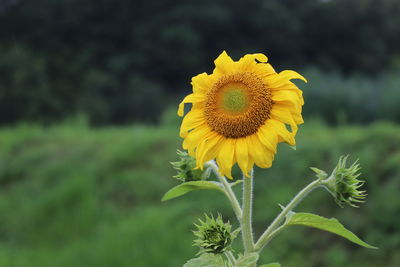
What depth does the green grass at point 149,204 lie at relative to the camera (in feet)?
17.9

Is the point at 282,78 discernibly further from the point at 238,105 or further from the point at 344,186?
the point at 344,186

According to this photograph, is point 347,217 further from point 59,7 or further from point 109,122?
point 59,7

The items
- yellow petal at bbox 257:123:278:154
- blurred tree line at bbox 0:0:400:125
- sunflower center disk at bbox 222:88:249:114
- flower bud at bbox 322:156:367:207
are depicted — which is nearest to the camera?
yellow petal at bbox 257:123:278:154

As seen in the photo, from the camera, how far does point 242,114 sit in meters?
1.26

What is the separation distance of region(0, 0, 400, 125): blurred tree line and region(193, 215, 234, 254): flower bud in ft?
60.4

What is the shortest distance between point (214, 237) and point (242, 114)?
26 centimetres

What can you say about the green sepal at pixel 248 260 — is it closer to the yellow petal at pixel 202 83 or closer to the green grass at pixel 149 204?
the yellow petal at pixel 202 83

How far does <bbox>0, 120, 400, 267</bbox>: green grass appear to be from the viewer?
5.45 m

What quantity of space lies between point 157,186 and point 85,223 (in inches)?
34.7

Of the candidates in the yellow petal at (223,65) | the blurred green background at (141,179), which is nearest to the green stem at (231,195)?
the yellow petal at (223,65)

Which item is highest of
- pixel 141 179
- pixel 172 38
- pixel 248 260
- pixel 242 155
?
pixel 172 38

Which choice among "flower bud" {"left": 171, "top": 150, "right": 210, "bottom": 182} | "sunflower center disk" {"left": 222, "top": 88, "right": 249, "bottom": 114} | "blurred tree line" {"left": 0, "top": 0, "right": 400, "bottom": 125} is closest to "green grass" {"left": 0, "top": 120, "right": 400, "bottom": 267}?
"flower bud" {"left": 171, "top": 150, "right": 210, "bottom": 182}

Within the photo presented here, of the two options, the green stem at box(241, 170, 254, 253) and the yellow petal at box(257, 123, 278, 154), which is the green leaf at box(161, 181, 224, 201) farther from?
the yellow petal at box(257, 123, 278, 154)

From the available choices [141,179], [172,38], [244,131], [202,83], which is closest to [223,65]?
[202,83]
